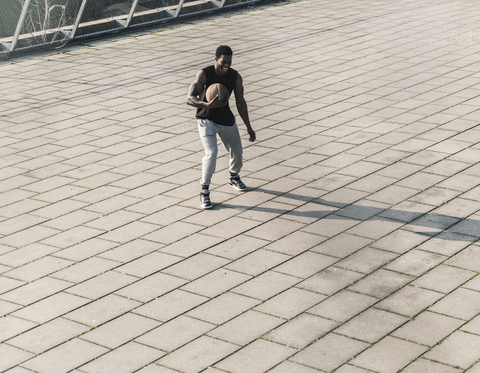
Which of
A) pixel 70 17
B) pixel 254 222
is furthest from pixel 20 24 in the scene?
pixel 254 222

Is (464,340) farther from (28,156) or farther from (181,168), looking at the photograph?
(28,156)

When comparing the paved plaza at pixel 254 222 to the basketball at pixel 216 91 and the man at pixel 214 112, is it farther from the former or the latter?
the basketball at pixel 216 91

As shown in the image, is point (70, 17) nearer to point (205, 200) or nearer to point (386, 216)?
point (205, 200)

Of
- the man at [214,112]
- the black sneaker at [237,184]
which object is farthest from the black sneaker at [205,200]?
the black sneaker at [237,184]

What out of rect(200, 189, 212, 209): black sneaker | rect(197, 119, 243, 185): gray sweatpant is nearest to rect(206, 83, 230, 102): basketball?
rect(197, 119, 243, 185): gray sweatpant

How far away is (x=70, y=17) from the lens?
570 inches

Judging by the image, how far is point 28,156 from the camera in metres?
8.66

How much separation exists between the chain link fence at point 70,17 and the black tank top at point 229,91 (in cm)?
800

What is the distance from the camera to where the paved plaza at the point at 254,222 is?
15.8 ft

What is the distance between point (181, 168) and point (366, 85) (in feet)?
13.7

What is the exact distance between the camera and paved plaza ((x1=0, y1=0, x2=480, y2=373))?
15.8 feet

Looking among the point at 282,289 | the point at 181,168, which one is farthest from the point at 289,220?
the point at 181,168

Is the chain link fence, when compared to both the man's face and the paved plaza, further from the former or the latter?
the man's face

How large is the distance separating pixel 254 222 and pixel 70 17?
31.4 ft
